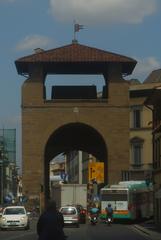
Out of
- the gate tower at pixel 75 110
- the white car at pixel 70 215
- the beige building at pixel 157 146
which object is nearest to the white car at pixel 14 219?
the white car at pixel 70 215

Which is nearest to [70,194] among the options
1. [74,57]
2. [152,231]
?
[74,57]

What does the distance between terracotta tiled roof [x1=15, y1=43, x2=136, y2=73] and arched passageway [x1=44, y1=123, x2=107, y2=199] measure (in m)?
6.65

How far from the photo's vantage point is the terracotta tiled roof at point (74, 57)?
80625 millimetres

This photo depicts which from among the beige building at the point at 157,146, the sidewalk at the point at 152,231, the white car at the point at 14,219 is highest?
the beige building at the point at 157,146

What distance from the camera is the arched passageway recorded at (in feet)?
273

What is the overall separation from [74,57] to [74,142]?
11660 mm

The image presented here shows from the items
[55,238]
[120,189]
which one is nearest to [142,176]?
[120,189]

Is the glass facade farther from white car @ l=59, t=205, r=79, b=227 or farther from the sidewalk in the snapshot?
the sidewalk

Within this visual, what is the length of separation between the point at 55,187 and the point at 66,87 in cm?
1684

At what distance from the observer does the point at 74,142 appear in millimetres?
89125

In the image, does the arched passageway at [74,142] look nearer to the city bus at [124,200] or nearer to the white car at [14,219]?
the city bus at [124,200]

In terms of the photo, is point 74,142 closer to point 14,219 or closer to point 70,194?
point 70,194

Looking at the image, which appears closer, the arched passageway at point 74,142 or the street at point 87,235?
the street at point 87,235

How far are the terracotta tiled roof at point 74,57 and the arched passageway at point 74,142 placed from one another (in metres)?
6.65
